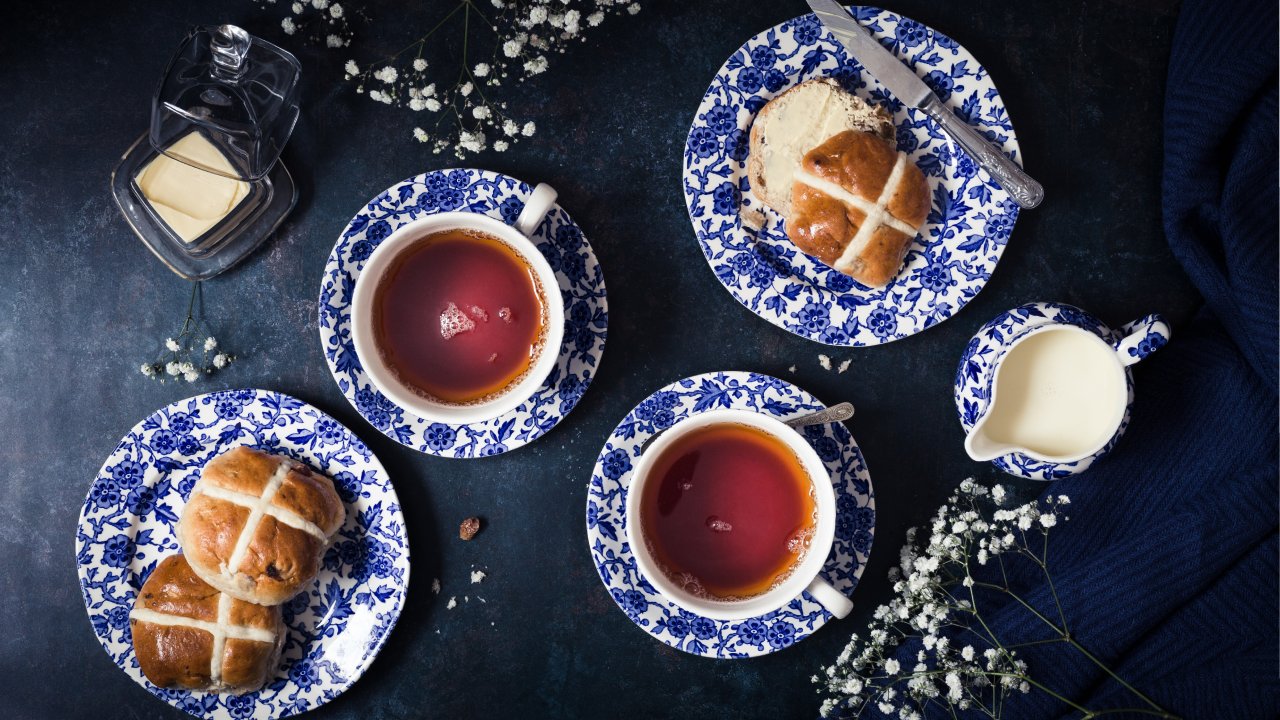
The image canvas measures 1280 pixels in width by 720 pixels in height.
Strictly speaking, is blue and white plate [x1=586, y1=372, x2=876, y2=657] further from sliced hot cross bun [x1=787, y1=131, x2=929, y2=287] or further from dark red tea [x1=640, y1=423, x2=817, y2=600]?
sliced hot cross bun [x1=787, y1=131, x2=929, y2=287]

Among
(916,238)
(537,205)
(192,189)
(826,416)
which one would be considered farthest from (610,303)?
(192,189)

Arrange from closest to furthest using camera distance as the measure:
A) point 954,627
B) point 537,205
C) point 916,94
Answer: point 537,205 → point 916,94 → point 954,627

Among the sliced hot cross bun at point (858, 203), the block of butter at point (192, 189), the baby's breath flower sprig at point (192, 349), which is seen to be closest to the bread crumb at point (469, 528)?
the baby's breath flower sprig at point (192, 349)

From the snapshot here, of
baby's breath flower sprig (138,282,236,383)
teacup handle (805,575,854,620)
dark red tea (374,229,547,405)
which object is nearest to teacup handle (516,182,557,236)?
dark red tea (374,229,547,405)

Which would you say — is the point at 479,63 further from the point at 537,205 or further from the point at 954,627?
the point at 954,627

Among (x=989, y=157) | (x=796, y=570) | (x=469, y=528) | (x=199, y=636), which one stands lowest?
(x=199, y=636)
